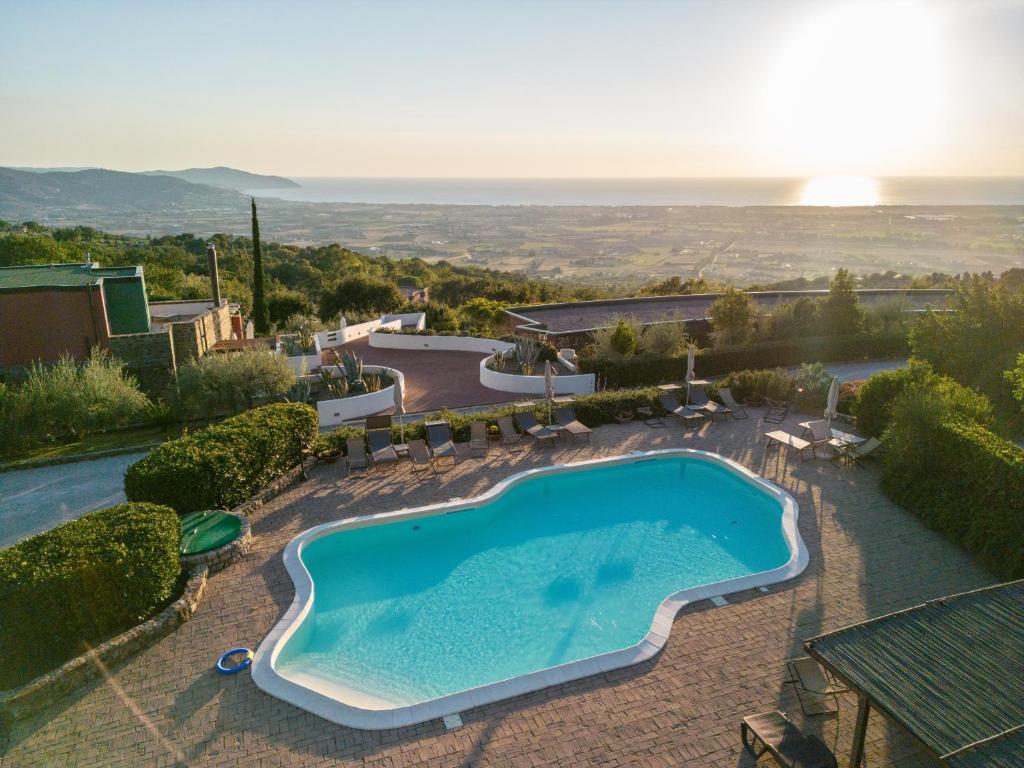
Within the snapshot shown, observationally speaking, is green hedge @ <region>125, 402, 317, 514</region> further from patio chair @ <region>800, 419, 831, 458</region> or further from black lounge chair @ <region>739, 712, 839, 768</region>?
patio chair @ <region>800, 419, 831, 458</region>

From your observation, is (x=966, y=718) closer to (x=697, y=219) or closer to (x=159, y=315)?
(x=159, y=315)

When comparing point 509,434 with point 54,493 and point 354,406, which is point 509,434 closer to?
point 354,406

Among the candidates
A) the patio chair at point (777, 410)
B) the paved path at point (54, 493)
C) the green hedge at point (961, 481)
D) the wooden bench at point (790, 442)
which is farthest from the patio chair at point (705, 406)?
the paved path at point (54, 493)

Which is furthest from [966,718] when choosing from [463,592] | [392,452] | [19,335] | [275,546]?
[19,335]

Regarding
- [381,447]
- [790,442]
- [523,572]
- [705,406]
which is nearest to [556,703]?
[523,572]

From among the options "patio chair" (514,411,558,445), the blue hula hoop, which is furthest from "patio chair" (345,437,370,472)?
the blue hula hoop

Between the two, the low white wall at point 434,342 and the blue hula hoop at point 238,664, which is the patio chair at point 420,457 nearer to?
the blue hula hoop at point 238,664
